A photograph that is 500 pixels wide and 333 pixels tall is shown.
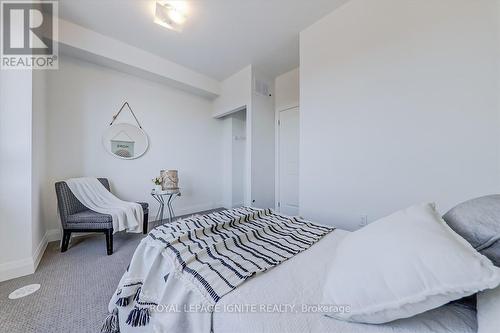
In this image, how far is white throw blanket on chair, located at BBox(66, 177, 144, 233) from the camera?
89.0 inches

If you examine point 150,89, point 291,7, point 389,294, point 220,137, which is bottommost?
point 389,294

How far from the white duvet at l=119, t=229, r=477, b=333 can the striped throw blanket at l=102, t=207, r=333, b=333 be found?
0.05m

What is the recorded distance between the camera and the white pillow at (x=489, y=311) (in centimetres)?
48

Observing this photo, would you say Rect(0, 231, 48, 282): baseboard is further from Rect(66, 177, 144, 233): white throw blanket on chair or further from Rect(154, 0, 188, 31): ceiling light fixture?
Rect(154, 0, 188, 31): ceiling light fixture

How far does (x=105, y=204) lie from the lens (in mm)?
2512

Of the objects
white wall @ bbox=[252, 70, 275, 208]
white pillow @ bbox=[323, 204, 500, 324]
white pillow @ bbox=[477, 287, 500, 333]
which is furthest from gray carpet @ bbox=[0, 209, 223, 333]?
white wall @ bbox=[252, 70, 275, 208]

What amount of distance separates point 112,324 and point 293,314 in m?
1.20

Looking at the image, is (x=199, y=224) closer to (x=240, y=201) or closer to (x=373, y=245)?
(x=373, y=245)

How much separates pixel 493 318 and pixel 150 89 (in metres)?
4.14

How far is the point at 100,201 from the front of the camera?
2.52 meters

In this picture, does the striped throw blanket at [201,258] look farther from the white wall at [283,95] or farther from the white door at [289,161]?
the white wall at [283,95]

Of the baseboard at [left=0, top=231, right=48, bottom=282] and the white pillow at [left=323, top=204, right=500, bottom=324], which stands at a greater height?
the white pillow at [left=323, top=204, right=500, bottom=324]

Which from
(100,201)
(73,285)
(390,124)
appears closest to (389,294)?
(390,124)

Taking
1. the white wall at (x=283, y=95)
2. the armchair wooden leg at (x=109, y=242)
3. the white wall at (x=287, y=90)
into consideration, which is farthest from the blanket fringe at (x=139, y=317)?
the white wall at (x=287, y=90)
